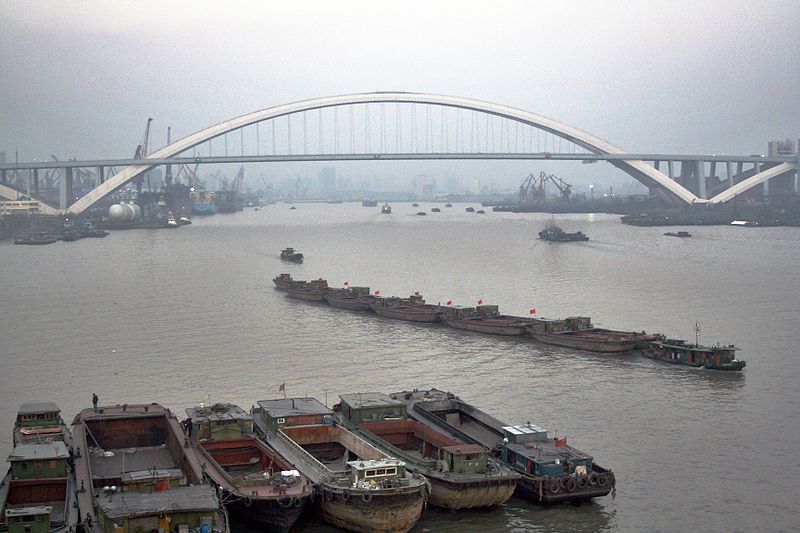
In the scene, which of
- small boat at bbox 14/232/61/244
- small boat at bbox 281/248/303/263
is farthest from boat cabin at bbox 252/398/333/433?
small boat at bbox 14/232/61/244

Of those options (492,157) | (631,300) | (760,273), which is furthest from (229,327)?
(492,157)

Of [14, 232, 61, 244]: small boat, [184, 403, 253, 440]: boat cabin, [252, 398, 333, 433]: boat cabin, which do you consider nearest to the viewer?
[184, 403, 253, 440]: boat cabin

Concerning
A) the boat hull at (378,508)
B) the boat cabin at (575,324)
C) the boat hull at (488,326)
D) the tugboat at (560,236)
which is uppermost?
the tugboat at (560,236)

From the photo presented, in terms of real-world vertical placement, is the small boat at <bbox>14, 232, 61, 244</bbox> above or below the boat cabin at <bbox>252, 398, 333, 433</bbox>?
above

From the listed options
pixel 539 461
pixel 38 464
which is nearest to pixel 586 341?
pixel 539 461

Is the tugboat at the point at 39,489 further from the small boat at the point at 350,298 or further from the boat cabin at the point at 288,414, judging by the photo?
the small boat at the point at 350,298

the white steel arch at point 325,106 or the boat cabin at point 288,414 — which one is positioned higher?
Result: the white steel arch at point 325,106

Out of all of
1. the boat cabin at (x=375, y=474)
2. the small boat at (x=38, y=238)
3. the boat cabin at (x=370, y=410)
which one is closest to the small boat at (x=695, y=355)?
the boat cabin at (x=370, y=410)

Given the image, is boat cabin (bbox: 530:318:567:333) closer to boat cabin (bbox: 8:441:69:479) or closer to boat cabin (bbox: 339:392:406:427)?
boat cabin (bbox: 339:392:406:427)
